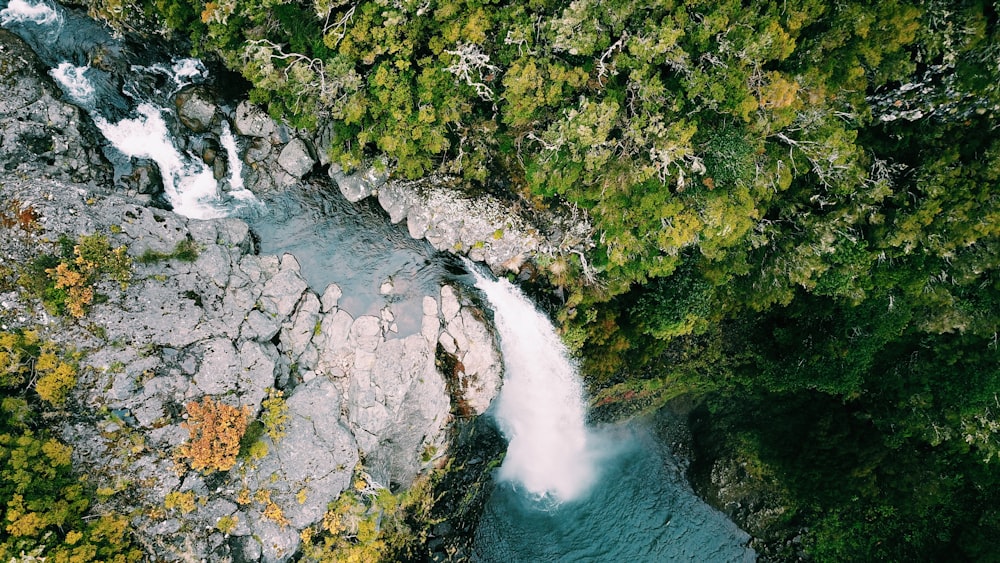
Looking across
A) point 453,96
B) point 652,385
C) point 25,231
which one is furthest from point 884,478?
point 25,231

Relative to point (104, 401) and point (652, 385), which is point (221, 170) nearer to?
point (104, 401)

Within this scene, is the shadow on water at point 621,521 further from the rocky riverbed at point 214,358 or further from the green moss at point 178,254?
the green moss at point 178,254

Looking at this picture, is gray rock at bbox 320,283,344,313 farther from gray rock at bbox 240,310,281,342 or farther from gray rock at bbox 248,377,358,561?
gray rock at bbox 248,377,358,561

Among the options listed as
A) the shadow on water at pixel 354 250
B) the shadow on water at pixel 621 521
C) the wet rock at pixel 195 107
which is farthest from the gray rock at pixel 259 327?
the shadow on water at pixel 621 521

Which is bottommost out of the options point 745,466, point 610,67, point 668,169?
point 745,466

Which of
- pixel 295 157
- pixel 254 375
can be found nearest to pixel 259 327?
pixel 254 375
